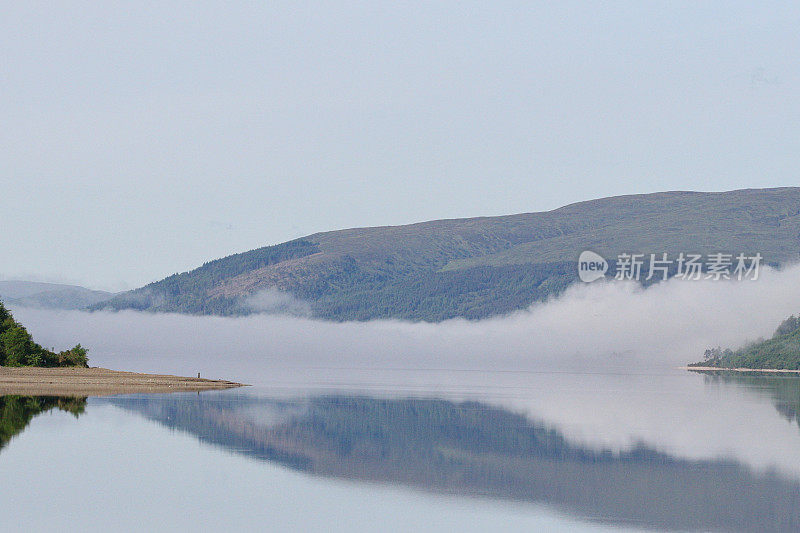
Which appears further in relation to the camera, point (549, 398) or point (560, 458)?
point (549, 398)

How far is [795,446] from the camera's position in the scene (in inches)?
2830

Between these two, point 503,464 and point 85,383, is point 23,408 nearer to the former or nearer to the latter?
point 85,383

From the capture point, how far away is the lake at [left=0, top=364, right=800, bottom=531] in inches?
1715

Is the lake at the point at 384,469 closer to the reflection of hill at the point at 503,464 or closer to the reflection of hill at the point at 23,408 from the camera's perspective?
the reflection of hill at the point at 503,464

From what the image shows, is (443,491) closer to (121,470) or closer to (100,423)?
(121,470)

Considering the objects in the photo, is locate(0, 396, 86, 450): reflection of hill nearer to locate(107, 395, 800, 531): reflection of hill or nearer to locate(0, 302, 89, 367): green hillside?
locate(107, 395, 800, 531): reflection of hill

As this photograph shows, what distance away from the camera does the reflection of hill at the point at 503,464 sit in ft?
153

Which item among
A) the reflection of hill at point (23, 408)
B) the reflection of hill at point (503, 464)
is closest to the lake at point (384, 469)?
the reflection of hill at point (503, 464)

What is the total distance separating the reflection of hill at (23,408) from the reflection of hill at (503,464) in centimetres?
507

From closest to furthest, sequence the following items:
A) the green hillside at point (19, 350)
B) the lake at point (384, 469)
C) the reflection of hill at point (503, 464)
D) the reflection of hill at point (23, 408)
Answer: the lake at point (384, 469), the reflection of hill at point (503, 464), the reflection of hill at point (23, 408), the green hillside at point (19, 350)

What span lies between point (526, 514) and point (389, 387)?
106800mm

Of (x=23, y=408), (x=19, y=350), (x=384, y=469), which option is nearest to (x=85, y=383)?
(x=19, y=350)

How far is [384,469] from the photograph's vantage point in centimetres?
5759

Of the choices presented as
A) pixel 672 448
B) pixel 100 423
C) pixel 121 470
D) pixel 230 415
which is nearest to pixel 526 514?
pixel 121 470
